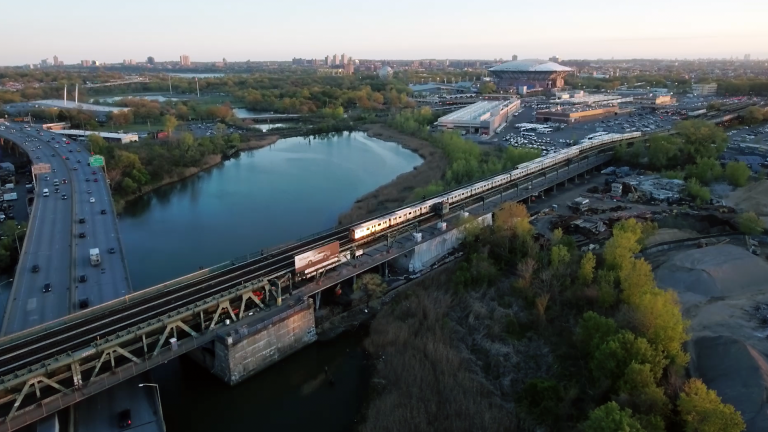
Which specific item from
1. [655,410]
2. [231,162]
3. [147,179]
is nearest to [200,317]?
[655,410]

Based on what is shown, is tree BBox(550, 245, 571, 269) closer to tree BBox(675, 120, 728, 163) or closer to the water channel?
the water channel

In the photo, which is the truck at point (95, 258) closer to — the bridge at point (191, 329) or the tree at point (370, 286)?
the bridge at point (191, 329)

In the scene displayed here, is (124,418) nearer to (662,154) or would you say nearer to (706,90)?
(662,154)

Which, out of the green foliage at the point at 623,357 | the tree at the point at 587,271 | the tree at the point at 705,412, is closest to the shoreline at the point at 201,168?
the tree at the point at 587,271

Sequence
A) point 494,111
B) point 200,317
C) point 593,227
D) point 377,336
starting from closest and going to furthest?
1. point 200,317
2. point 377,336
3. point 593,227
4. point 494,111

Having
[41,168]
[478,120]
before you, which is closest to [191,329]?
[41,168]

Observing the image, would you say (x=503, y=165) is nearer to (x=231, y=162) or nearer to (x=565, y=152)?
(x=565, y=152)

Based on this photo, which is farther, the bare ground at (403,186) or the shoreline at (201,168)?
the shoreline at (201,168)
